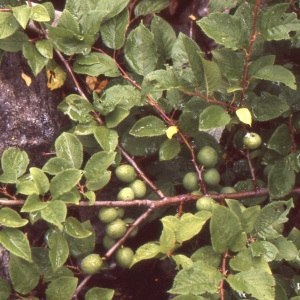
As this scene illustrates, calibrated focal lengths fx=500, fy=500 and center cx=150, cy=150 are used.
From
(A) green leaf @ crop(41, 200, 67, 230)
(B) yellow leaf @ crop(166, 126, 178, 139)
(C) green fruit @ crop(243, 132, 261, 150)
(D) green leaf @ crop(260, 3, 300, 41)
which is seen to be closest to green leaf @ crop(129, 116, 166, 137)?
(B) yellow leaf @ crop(166, 126, 178, 139)

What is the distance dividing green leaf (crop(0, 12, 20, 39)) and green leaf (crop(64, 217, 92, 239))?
84 cm

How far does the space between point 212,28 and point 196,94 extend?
0.91 feet

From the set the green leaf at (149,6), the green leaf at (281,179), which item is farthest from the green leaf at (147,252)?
the green leaf at (149,6)

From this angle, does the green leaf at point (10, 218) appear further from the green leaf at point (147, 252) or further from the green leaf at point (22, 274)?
the green leaf at point (147, 252)

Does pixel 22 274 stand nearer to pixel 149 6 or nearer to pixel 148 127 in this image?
pixel 148 127

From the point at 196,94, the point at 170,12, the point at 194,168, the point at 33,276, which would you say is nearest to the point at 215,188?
the point at 194,168

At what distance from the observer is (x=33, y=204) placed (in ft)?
6.40

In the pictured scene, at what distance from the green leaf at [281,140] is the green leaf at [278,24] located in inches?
16.0

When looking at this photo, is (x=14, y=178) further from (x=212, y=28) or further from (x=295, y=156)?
(x=295, y=156)

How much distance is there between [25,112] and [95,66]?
432 millimetres

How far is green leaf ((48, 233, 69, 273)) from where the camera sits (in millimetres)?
2033

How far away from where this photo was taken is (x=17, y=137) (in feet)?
7.92

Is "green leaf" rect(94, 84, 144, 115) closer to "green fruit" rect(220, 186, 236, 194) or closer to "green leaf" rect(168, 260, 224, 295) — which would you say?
"green fruit" rect(220, 186, 236, 194)

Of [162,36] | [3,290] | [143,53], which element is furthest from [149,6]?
[3,290]
